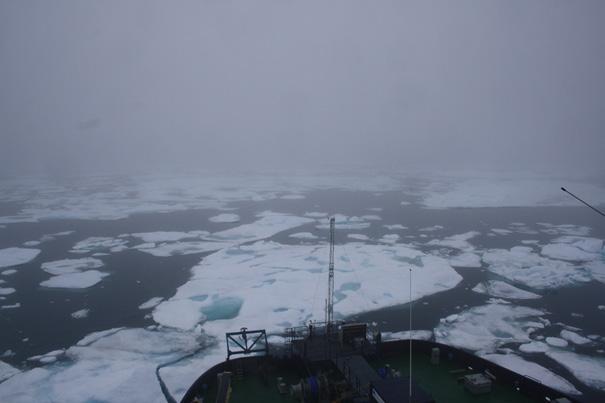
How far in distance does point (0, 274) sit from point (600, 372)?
2367cm

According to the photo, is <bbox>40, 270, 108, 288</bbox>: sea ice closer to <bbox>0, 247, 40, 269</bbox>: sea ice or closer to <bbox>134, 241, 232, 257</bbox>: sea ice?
<bbox>134, 241, 232, 257</bbox>: sea ice

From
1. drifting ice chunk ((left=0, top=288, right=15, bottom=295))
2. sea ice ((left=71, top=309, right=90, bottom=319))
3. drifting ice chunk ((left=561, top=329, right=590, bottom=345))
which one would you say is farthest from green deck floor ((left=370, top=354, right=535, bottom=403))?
drifting ice chunk ((left=0, top=288, right=15, bottom=295))

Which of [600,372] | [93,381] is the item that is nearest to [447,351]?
[600,372]

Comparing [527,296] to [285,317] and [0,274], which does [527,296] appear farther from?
[0,274]

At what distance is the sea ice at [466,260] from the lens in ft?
67.3

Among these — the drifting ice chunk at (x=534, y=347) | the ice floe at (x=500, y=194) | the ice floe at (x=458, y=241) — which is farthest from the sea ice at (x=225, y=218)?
the drifting ice chunk at (x=534, y=347)

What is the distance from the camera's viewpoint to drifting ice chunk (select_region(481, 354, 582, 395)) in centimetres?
1027

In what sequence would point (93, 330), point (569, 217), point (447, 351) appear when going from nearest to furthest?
1. point (447, 351)
2. point (93, 330)
3. point (569, 217)

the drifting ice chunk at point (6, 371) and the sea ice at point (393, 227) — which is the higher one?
the sea ice at point (393, 227)

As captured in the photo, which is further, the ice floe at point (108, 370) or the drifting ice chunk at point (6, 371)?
the drifting ice chunk at point (6, 371)

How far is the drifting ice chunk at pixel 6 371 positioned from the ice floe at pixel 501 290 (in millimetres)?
16142

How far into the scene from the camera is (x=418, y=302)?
16.0 m

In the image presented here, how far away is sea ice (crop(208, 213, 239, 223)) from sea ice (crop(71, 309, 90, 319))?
1716cm

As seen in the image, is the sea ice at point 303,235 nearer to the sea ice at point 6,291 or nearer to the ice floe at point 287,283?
the ice floe at point 287,283
